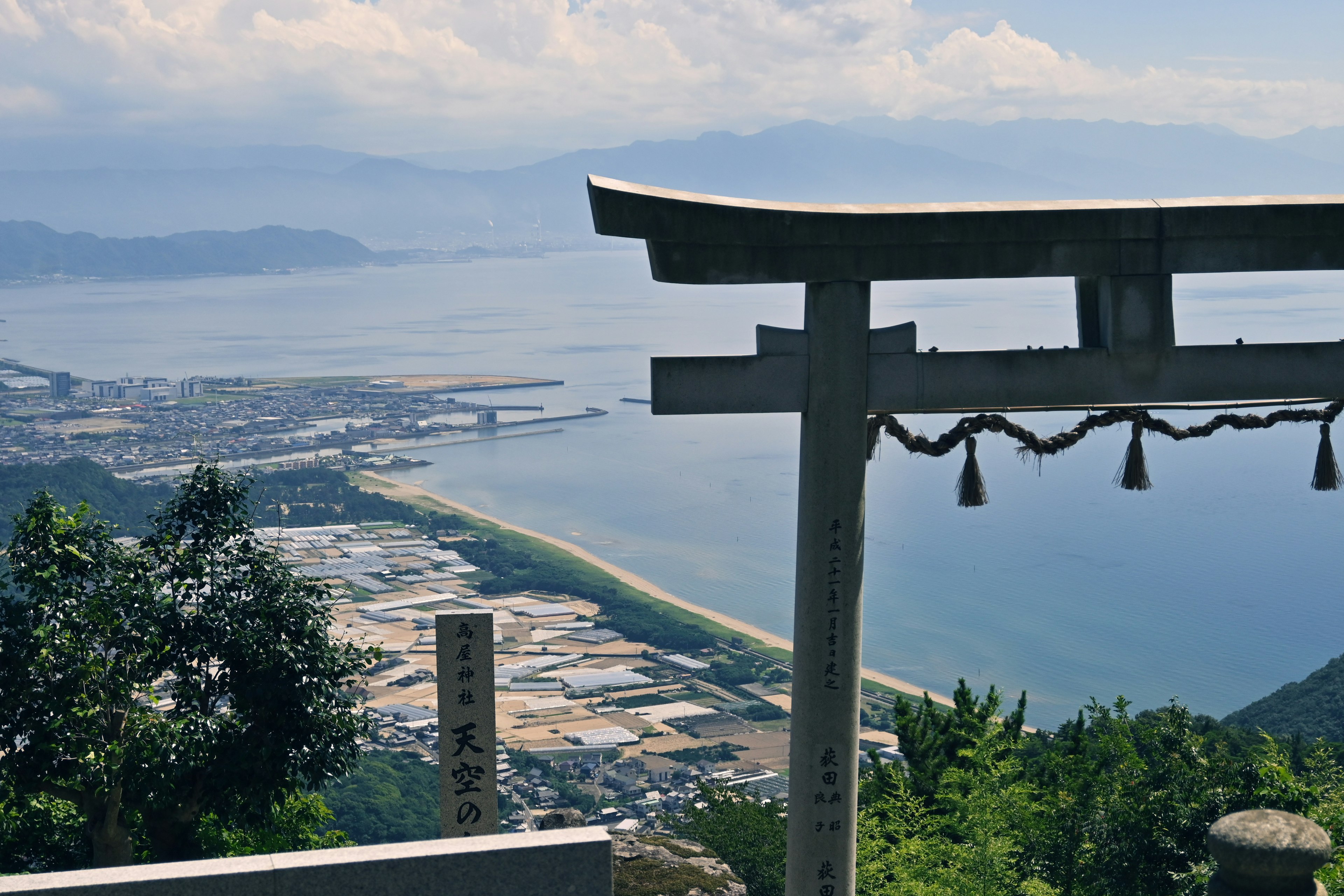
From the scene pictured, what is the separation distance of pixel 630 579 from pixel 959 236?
89.6 ft

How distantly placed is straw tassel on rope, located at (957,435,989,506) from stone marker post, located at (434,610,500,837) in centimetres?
177

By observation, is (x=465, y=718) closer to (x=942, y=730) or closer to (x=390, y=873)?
(x=390, y=873)

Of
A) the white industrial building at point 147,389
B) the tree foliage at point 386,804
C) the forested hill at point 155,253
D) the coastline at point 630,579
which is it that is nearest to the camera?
the tree foliage at point 386,804

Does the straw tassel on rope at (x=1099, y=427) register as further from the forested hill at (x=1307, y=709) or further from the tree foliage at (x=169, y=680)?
the forested hill at (x=1307, y=709)

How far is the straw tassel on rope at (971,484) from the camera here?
11.8 ft

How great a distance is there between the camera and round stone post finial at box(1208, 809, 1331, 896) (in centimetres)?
266

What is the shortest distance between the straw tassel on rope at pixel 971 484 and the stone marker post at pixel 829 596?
0.47m

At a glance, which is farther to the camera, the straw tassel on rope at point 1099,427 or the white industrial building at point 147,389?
the white industrial building at point 147,389

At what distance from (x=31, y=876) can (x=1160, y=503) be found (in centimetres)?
4088

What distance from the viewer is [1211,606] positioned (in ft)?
91.9

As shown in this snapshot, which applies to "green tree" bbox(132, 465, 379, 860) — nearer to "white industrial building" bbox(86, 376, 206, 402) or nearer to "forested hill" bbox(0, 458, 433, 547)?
"forested hill" bbox(0, 458, 433, 547)

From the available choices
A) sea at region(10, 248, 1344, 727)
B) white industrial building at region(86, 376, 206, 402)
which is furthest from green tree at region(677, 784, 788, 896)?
white industrial building at region(86, 376, 206, 402)

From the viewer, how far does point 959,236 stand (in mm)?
3188

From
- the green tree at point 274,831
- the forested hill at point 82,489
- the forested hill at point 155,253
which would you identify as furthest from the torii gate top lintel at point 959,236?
the forested hill at point 155,253
